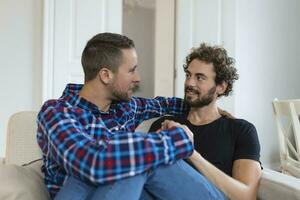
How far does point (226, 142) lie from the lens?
1407 millimetres

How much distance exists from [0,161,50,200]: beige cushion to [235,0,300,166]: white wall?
98.5 inches

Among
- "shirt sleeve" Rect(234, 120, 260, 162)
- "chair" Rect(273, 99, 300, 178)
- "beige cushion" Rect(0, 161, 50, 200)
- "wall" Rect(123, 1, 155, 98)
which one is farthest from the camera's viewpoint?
"wall" Rect(123, 1, 155, 98)

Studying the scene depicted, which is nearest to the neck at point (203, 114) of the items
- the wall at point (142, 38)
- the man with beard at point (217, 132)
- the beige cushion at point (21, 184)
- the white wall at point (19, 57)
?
the man with beard at point (217, 132)

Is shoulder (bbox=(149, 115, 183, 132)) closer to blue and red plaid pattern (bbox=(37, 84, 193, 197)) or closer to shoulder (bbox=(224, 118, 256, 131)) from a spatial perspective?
shoulder (bbox=(224, 118, 256, 131))

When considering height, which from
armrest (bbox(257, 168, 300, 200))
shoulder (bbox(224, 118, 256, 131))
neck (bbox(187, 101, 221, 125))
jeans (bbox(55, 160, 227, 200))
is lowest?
armrest (bbox(257, 168, 300, 200))

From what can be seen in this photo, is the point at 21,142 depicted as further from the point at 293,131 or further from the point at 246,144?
the point at 293,131

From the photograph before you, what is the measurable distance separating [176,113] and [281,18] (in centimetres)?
258

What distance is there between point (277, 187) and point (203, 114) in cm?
50

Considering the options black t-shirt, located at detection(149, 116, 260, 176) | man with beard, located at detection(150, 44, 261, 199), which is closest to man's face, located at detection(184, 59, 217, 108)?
man with beard, located at detection(150, 44, 261, 199)

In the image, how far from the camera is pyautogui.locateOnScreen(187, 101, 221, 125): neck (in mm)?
1575

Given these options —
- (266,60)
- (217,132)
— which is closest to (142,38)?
(266,60)

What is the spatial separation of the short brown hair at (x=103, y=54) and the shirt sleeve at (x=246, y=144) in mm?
546

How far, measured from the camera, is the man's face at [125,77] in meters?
1.23

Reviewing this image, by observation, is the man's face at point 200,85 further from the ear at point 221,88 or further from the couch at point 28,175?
the couch at point 28,175
